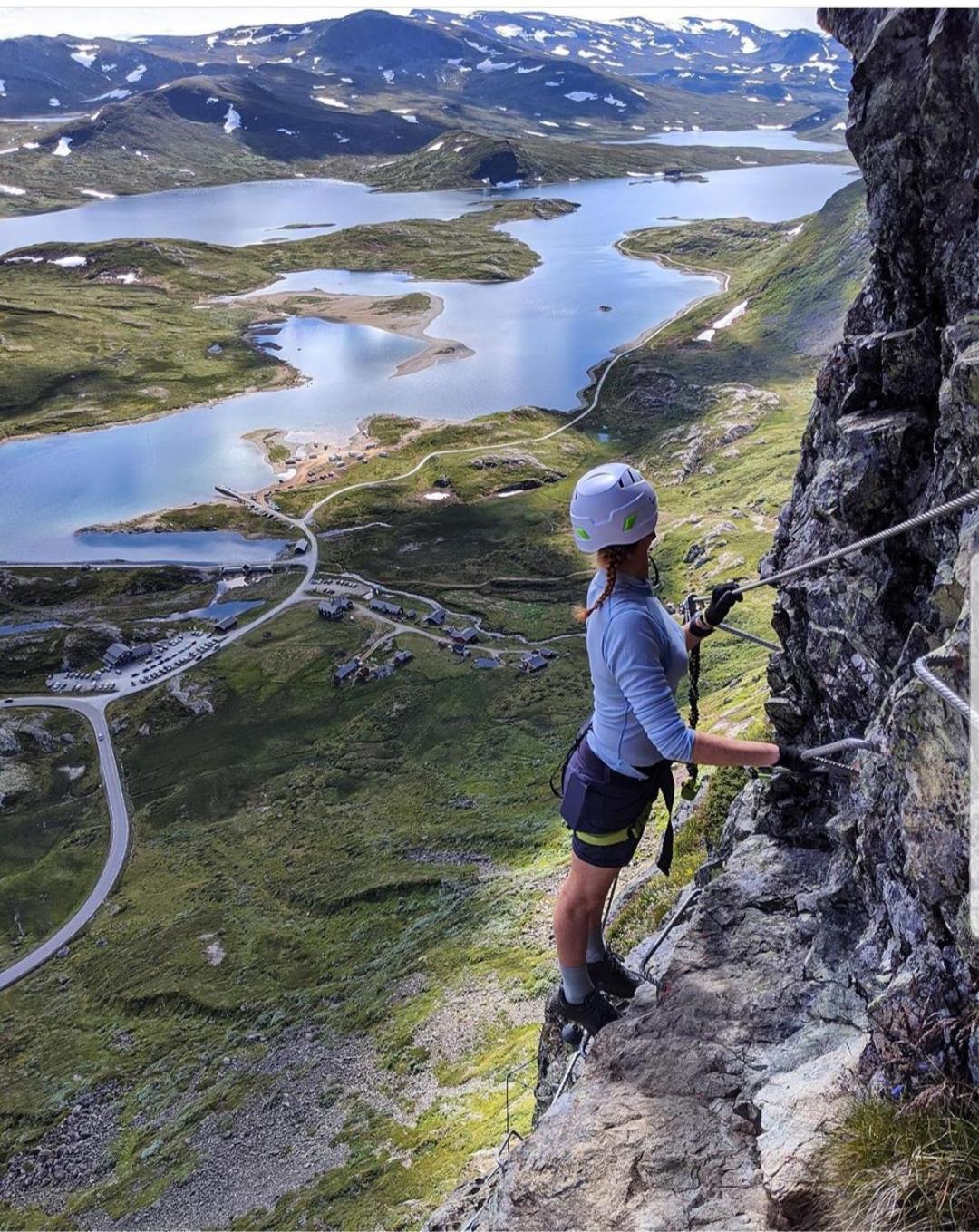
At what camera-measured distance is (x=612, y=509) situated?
7273 millimetres

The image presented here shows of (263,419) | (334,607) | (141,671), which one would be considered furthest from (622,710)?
(263,419)

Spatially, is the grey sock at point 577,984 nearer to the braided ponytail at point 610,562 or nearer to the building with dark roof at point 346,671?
the braided ponytail at point 610,562

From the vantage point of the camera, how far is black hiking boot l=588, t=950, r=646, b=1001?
9609 millimetres

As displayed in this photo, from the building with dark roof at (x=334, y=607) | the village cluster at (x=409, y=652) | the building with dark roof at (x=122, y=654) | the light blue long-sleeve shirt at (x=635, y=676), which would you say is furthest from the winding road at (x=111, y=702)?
the light blue long-sleeve shirt at (x=635, y=676)

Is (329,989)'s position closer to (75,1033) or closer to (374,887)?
(374,887)

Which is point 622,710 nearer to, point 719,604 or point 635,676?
point 635,676

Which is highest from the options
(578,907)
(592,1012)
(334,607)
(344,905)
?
(578,907)

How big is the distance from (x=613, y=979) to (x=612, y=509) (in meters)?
5.49

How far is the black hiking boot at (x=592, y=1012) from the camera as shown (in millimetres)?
9398

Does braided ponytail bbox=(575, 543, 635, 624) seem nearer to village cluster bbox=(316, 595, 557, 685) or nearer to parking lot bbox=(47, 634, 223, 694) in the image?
village cluster bbox=(316, 595, 557, 685)

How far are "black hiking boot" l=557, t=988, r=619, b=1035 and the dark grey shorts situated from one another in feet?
6.69

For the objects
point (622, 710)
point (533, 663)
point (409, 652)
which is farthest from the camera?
point (409, 652)

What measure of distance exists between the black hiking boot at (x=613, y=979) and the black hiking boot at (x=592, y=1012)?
0.13m

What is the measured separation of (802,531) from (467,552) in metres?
95.3
